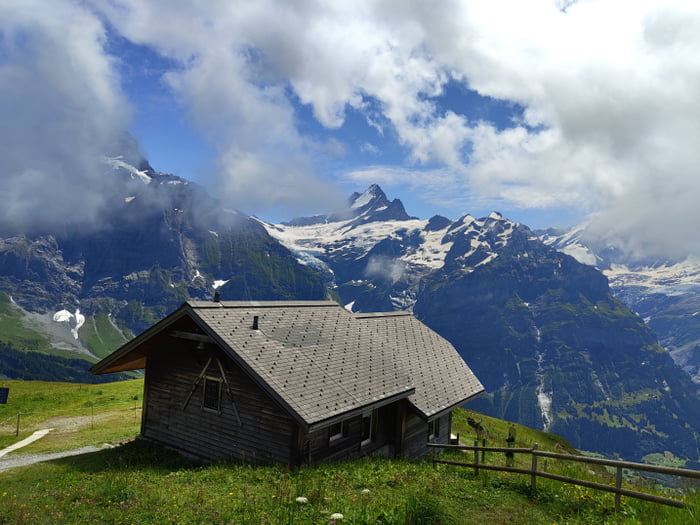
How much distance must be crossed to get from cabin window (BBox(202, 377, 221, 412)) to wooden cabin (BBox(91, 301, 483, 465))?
5cm

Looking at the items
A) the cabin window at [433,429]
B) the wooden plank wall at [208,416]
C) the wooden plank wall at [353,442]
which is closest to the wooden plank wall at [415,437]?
the cabin window at [433,429]

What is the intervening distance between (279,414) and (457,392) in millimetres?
13298

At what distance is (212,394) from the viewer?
20625mm

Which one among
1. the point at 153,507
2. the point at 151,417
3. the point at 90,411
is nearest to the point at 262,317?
the point at 151,417

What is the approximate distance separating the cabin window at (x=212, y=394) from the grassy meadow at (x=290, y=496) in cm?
241

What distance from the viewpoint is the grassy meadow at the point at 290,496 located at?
36.5 feet

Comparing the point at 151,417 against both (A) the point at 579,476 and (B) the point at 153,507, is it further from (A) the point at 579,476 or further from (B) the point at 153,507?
(A) the point at 579,476

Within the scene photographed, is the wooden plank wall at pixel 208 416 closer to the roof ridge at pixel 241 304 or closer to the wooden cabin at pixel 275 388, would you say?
the wooden cabin at pixel 275 388

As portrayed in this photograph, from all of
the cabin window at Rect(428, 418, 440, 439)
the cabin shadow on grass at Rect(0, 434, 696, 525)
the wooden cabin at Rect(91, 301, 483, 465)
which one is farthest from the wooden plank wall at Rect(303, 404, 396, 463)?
the cabin window at Rect(428, 418, 440, 439)

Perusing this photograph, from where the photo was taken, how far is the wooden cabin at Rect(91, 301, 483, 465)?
18.1 metres

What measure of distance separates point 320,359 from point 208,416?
18.4ft

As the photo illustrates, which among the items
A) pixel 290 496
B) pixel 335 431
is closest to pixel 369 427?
pixel 335 431

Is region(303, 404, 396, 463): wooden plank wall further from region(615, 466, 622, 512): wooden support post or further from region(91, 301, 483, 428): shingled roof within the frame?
region(615, 466, 622, 512): wooden support post

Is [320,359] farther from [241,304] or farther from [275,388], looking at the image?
[241,304]
